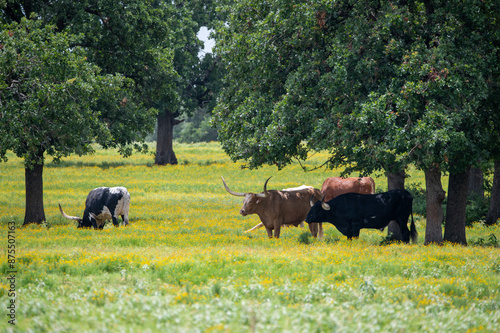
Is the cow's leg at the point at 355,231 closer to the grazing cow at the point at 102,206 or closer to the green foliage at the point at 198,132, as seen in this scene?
the grazing cow at the point at 102,206

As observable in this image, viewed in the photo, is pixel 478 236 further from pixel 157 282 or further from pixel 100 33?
pixel 100 33

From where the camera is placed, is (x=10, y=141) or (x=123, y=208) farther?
(x=123, y=208)

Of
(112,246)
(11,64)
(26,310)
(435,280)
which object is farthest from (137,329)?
(11,64)

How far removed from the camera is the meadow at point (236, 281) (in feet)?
26.7

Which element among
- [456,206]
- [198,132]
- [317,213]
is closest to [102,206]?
[317,213]

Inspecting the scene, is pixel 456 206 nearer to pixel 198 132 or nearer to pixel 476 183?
pixel 476 183

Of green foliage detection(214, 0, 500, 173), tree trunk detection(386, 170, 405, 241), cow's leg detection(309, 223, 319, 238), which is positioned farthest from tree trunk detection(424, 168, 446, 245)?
cow's leg detection(309, 223, 319, 238)

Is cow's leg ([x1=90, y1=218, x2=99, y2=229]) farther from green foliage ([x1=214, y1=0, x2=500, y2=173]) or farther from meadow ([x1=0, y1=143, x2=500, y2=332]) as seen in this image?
green foliage ([x1=214, y1=0, x2=500, y2=173])

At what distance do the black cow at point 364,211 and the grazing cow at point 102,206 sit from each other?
7759mm

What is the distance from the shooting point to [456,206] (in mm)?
17641

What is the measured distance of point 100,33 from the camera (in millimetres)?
23234

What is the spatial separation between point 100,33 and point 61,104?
5.52 m

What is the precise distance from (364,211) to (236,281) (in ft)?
24.5

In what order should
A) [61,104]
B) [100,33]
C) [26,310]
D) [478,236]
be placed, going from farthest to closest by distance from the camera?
[100,33], [478,236], [61,104], [26,310]
